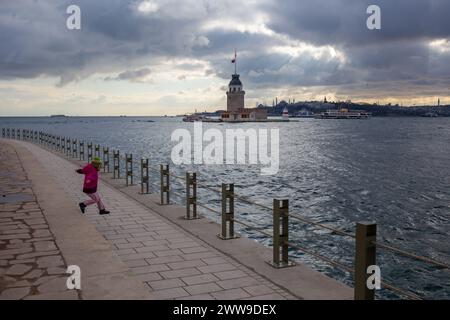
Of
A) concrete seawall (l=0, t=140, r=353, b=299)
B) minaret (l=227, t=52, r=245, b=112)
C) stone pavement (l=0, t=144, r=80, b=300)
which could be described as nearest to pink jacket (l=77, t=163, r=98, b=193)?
concrete seawall (l=0, t=140, r=353, b=299)

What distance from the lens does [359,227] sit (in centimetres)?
526

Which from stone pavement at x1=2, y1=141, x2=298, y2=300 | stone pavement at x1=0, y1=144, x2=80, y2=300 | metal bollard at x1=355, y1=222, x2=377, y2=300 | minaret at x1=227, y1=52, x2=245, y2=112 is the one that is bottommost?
stone pavement at x1=2, y1=141, x2=298, y2=300

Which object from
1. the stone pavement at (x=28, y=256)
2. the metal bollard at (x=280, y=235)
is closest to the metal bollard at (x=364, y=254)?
the metal bollard at (x=280, y=235)

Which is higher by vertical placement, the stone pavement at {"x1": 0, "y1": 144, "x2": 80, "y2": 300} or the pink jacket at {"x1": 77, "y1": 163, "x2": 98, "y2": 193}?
the pink jacket at {"x1": 77, "y1": 163, "x2": 98, "y2": 193}

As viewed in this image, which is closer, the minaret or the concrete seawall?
the concrete seawall

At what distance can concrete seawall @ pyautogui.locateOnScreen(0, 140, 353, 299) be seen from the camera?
19.6 feet

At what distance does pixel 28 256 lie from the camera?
710 centimetres

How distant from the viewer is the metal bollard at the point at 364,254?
17.0ft

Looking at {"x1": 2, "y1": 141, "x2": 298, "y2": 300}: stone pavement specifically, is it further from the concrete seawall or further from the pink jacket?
the pink jacket

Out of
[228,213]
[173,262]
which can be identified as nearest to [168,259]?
[173,262]

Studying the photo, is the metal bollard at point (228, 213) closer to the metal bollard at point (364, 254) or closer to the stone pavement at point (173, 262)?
the stone pavement at point (173, 262)

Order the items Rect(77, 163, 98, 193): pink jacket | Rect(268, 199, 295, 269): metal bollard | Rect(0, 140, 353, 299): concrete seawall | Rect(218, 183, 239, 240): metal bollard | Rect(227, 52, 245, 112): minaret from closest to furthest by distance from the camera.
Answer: Rect(0, 140, 353, 299): concrete seawall → Rect(268, 199, 295, 269): metal bollard → Rect(218, 183, 239, 240): metal bollard → Rect(77, 163, 98, 193): pink jacket → Rect(227, 52, 245, 112): minaret

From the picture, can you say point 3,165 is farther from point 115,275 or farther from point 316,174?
point 316,174
